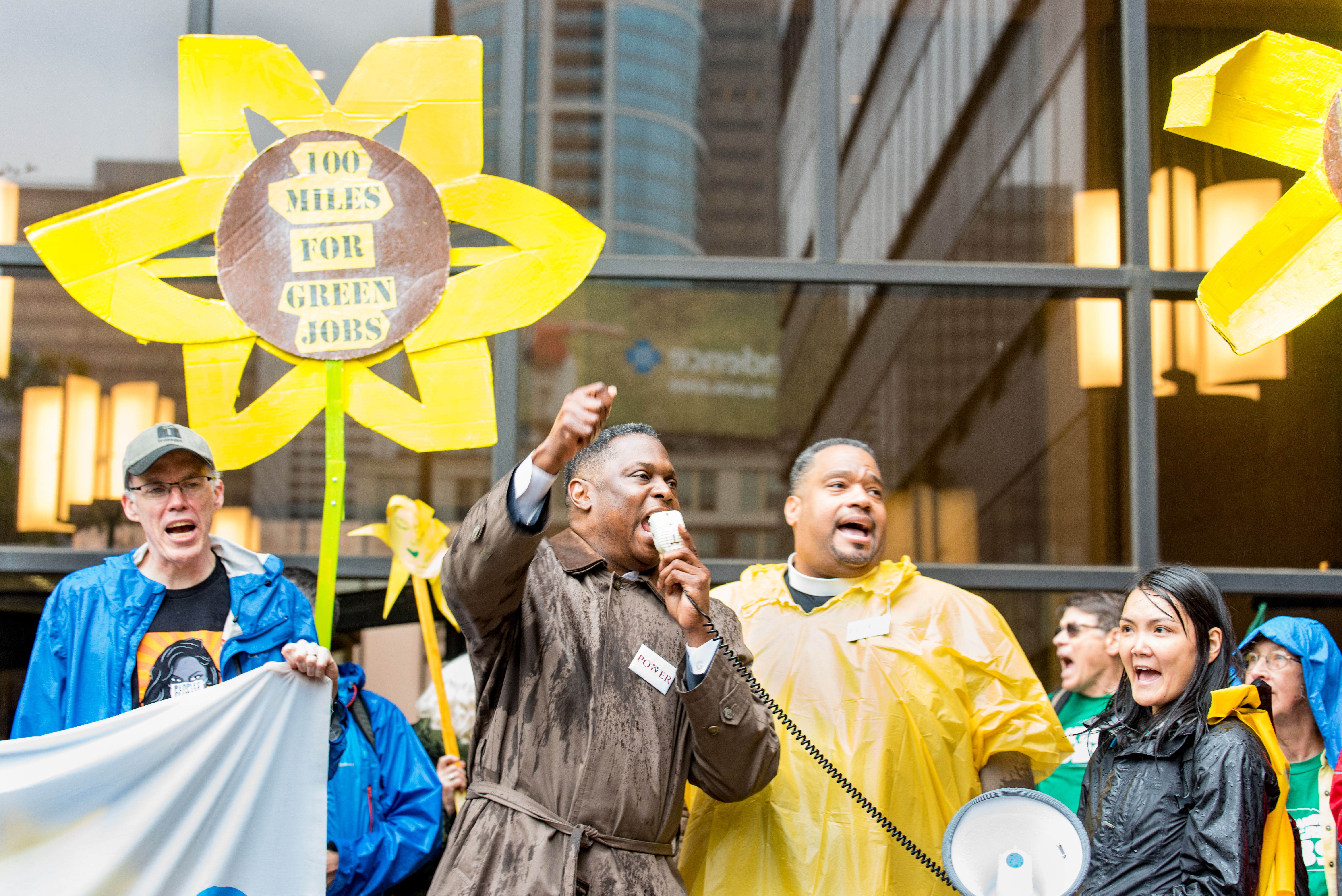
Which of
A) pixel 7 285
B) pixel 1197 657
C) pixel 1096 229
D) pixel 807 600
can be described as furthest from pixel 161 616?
pixel 1096 229

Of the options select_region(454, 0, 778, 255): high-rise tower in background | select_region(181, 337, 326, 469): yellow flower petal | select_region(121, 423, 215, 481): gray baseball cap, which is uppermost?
select_region(454, 0, 778, 255): high-rise tower in background

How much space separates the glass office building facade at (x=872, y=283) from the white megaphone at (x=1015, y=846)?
2.26 m

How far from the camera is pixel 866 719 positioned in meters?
3.47

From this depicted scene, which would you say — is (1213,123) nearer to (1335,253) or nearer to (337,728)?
(1335,253)

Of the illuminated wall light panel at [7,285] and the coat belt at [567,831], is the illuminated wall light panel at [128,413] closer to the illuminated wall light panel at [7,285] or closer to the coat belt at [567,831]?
the illuminated wall light panel at [7,285]

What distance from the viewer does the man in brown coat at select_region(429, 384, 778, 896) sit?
271 cm

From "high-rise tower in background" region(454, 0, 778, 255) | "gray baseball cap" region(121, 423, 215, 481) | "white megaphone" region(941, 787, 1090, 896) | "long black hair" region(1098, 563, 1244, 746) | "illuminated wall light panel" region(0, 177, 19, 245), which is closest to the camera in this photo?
"white megaphone" region(941, 787, 1090, 896)

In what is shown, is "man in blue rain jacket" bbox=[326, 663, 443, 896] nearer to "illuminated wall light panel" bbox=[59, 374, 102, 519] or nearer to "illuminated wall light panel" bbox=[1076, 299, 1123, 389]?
"illuminated wall light panel" bbox=[59, 374, 102, 519]

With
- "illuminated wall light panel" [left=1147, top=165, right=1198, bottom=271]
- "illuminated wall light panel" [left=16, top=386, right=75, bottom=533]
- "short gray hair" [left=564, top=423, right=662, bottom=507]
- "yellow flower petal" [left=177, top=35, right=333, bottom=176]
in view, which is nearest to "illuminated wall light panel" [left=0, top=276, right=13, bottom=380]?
"illuminated wall light panel" [left=16, top=386, right=75, bottom=533]

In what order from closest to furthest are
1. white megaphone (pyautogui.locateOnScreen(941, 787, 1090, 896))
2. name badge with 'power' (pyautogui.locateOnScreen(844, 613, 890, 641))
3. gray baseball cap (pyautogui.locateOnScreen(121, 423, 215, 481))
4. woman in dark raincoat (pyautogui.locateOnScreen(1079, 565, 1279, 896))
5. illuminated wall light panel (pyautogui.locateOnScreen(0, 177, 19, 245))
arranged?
white megaphone (pyautogui.locateOnScreen(941, 787, 1090, 896)), woman in dark raincoat (pyautogui.locateOnScreen(1079, 565, 1279, 896)), gray baseball cap (pyautogui.locateOnScreen(121, 423, 215, 481)), name badge with 'power' (pyautogui.locateOnScreen(844, 613, 890, 641)), illuminated wall light panel (pyautogui.locateOnScreen(0, 177, 19, 245))

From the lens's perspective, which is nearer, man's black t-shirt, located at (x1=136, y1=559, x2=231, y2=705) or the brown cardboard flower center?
man's black t-shirt, located at (x1=136, y1=559, x2=231, y2=705)

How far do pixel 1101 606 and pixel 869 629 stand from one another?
4.43 feet

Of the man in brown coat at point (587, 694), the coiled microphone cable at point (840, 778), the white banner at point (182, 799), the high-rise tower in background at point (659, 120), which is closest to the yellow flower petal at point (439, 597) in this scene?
the white banner at point (182, 799)

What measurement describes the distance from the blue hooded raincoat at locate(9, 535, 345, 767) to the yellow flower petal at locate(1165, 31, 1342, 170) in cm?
269
